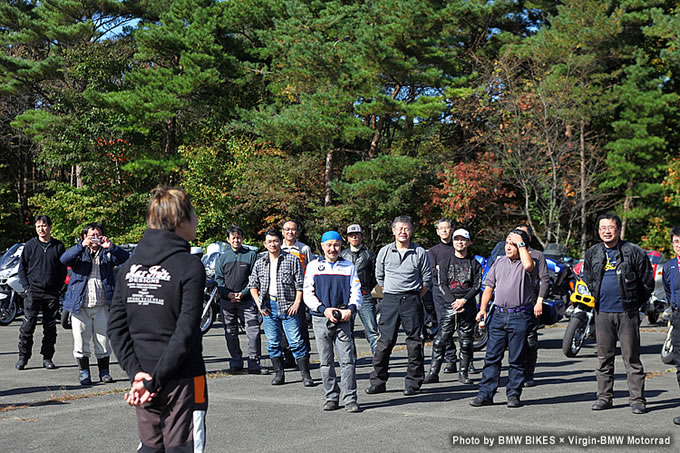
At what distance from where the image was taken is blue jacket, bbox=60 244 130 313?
942cm

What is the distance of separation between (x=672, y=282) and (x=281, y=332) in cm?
470

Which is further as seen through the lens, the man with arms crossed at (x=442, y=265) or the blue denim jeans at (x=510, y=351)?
the man with arms crossed at (x=442, y=265)

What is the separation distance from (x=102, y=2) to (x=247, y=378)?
103 ft

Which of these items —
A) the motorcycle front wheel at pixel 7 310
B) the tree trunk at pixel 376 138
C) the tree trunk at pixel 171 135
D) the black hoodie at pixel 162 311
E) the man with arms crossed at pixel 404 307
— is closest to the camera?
the black hoodie at pixel 162 311

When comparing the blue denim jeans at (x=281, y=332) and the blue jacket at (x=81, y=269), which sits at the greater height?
the blue jacket at (x=81, y=269)

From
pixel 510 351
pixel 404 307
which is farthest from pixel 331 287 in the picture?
pixel 510 351

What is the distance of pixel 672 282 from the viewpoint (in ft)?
26.2

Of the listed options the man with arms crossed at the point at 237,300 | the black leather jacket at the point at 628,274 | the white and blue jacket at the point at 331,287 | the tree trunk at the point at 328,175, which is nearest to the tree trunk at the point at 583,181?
the tree trunk at the point at 328,175

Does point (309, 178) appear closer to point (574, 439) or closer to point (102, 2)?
point (102, 2)

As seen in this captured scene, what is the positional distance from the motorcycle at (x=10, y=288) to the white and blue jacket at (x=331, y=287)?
11.7 metres

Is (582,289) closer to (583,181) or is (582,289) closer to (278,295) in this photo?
(278,295)

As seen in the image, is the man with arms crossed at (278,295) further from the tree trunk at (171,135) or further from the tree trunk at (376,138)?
the tree trunk at (171,135)

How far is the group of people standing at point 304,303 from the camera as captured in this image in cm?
393

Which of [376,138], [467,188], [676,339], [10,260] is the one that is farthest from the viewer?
[376,138]
